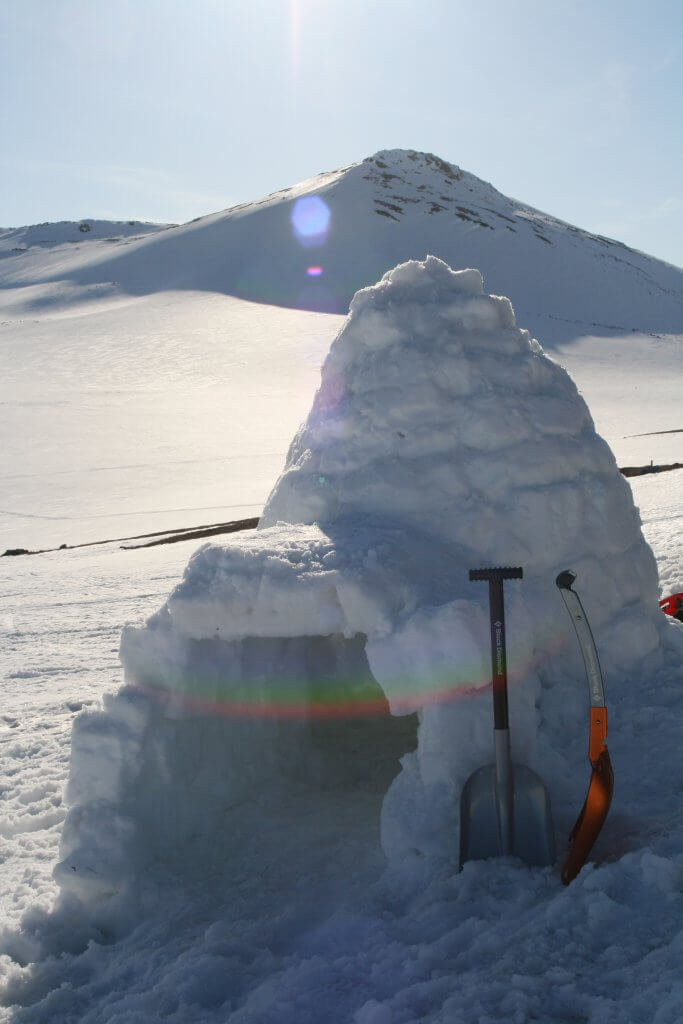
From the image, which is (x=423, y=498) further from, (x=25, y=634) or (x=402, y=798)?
(x=25, y=634)

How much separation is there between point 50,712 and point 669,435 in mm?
16757

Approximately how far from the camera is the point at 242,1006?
7.94 feet

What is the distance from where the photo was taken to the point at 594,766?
2.66 metres

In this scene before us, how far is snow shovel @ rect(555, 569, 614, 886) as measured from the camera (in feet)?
8.46

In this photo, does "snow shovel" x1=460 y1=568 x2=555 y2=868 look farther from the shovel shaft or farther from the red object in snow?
the red object in snow

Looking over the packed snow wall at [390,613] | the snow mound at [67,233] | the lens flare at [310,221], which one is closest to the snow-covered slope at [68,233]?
the snow mound at [67,233]

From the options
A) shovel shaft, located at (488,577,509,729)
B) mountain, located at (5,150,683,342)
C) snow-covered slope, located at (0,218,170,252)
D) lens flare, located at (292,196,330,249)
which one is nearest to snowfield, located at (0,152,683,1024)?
shovel shaft, located at (488,577,509,729)

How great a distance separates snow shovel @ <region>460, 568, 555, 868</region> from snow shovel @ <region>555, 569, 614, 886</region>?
0.13 m

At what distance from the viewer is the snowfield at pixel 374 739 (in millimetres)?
2398

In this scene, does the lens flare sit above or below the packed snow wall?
above

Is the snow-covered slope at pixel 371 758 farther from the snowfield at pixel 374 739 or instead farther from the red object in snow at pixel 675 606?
the red object in snow at pixel 675 606

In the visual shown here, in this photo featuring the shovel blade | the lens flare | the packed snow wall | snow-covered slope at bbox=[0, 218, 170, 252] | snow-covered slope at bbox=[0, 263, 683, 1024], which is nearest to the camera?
snow-covered slope at bbox=[0, 263, 683, 1024]

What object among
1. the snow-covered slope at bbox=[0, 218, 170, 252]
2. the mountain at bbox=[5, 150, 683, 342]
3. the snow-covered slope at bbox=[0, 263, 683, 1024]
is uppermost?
the snow-covered slope at bbox=[0, 218, 170, 252]

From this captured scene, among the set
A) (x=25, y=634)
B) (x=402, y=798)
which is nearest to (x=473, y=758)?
(x=402, y=798)
